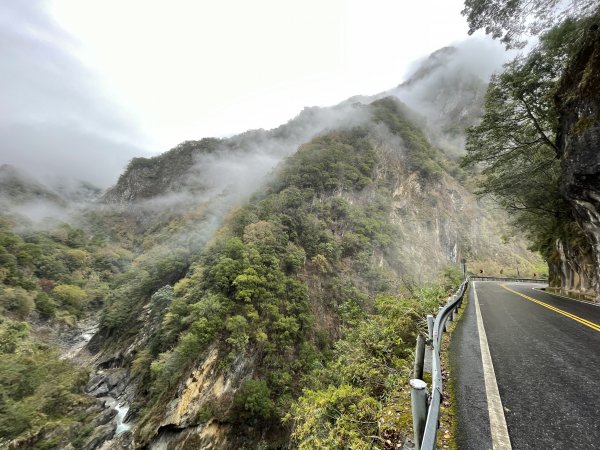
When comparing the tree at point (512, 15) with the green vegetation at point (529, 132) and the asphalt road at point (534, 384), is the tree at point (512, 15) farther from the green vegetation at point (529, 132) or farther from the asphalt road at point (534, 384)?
the asphalt road at point (534, 384)

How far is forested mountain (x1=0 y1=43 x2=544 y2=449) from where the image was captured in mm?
8031

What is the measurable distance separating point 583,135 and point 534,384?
1134 cm

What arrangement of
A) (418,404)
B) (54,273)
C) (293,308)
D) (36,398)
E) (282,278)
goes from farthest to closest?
(54,273) < (282,278) < (293,308) < (36,398) < (418,404)

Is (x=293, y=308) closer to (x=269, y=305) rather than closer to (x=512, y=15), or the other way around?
(x=269, y=305)

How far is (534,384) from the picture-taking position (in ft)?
12.6

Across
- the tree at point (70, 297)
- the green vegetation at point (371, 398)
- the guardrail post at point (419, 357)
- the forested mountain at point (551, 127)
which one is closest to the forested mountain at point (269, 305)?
the green vegetation at point (371, 398)

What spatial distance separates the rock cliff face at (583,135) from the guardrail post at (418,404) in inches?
519

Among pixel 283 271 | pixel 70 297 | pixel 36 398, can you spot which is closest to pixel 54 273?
pixel 70 297

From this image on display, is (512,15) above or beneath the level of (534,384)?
above

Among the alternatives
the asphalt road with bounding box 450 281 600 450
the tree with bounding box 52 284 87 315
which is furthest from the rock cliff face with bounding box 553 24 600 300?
the tree with bounding box 52 284 87 315

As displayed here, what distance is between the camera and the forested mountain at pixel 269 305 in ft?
26.3

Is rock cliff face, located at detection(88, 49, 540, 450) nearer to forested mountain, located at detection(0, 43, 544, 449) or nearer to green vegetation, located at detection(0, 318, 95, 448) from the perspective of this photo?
forested mountain, located at detection(0, 43, 544, 449)

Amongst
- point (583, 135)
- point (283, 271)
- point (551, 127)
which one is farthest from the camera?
point (283, 271)

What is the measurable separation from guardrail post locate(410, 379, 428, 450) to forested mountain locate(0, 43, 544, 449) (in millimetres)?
1115
